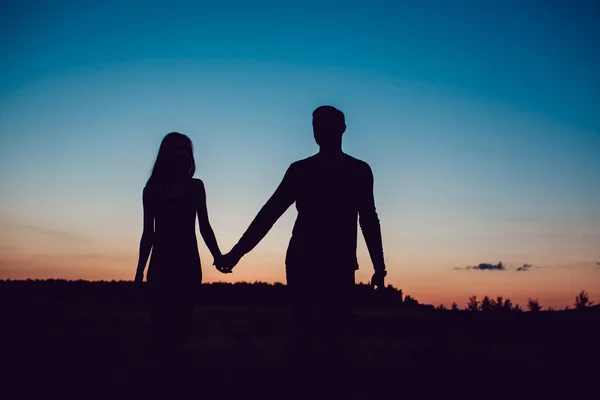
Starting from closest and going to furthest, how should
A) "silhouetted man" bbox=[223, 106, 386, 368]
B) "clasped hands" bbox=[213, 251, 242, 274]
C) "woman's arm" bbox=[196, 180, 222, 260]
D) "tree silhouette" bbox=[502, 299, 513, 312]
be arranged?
Answer: "silhouetted man" bbox=[223, 106, 386, 368], "woman's arm" bbox=[196, 180, 222, 260], "clasped hands" bbox=[213, 251, 242, 274], "tree silhouette" bbox=[502, 299, 513, 312]

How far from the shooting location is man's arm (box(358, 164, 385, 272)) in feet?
18.0

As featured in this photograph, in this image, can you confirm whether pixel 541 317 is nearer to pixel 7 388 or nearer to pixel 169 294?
pixel 169 294

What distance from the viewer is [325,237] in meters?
5.21

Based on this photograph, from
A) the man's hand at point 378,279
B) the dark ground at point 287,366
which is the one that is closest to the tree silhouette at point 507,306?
the dark ground at point 287,366

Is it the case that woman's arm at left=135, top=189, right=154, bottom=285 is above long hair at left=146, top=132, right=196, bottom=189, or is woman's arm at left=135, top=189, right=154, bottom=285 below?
below

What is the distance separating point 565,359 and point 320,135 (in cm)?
576

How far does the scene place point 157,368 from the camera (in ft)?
19.6

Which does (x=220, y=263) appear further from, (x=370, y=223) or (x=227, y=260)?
(x=370, y=223)

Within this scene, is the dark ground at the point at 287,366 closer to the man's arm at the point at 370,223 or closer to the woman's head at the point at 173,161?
the man's arm at the point at 370,223

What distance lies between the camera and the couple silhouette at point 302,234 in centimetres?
524

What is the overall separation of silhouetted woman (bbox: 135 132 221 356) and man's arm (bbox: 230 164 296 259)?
61cm

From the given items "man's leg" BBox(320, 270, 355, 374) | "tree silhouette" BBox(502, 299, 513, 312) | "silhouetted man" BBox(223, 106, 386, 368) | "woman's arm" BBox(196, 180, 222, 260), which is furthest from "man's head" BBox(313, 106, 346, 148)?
"tree silhouette" BBox(502, 299, 513, 312)

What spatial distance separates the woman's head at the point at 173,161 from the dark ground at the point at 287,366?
200cm

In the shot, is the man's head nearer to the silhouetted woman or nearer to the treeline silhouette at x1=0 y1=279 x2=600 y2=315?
the silhouetted woman
